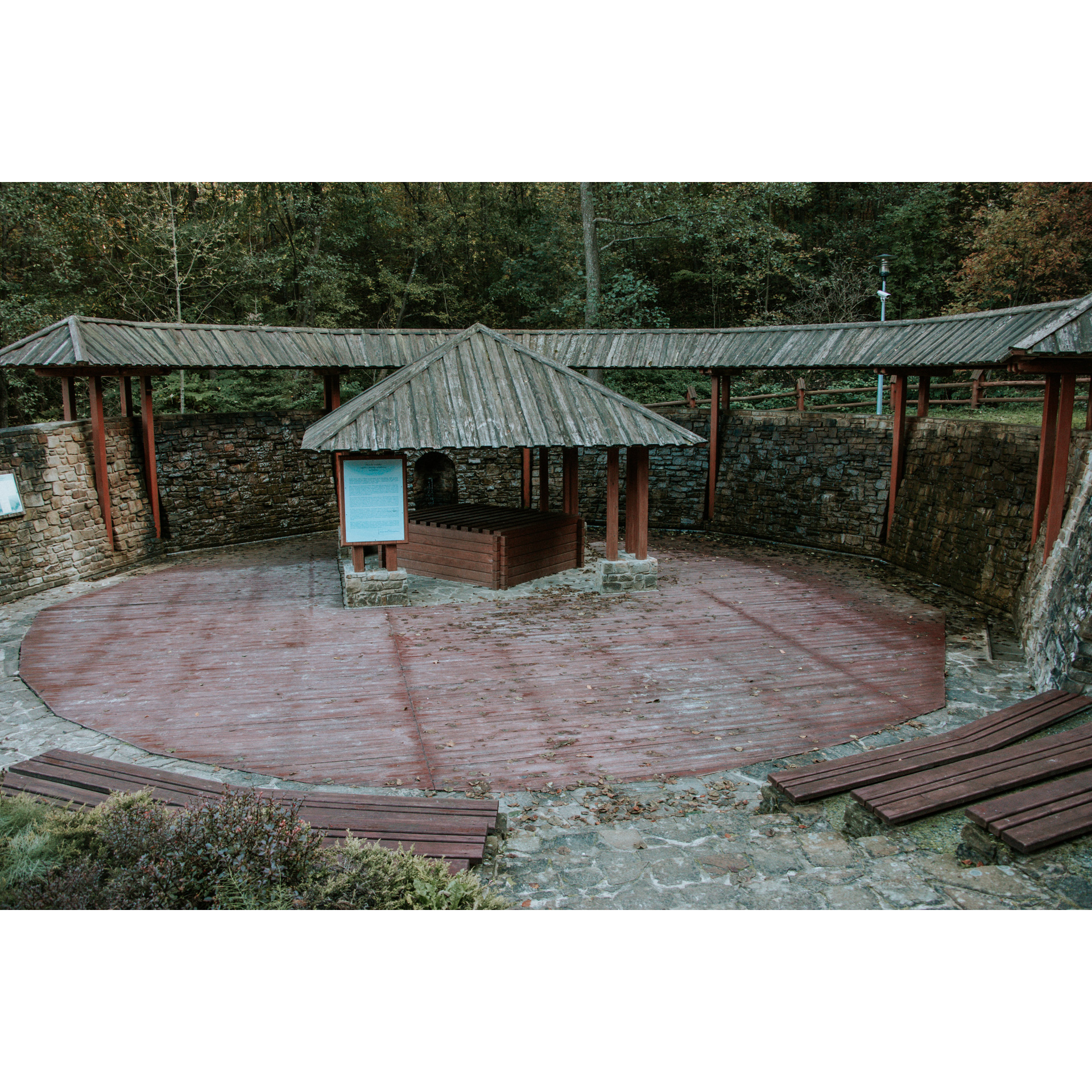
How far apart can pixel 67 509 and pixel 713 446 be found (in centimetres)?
1163

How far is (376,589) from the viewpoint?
11.7m

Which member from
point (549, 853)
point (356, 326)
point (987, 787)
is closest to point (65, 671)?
point (549, 853)

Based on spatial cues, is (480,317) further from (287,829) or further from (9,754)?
(287,829)

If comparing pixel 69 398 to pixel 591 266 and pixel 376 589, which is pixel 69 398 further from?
pixel 591 266

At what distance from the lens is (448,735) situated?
733 centimetres

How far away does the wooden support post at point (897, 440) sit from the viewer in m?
14.0

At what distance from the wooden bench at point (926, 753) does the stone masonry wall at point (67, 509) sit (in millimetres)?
11058

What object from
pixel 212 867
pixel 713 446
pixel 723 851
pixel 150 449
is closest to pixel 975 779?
pixel 723 851

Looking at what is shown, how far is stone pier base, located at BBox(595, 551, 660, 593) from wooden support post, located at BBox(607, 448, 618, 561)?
13 centimetres

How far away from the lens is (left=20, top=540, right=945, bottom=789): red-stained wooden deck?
7.02 m

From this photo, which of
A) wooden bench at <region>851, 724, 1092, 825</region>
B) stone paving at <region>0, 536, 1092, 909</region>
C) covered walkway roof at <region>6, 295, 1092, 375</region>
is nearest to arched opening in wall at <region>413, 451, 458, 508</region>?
covered walkway roof at <region>6, 295, 1092, 375</region>

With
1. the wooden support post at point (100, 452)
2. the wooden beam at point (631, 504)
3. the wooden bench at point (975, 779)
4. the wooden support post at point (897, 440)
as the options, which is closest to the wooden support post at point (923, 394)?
the wooden support post at point (897, 440)

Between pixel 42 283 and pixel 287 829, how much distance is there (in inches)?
865

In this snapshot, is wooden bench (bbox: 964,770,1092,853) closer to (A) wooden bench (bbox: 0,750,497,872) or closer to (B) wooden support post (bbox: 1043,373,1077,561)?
(A) wooden bench (bbox: 0,750,497,872)
